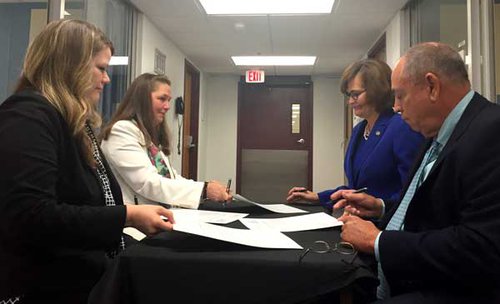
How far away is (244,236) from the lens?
1.01 meters

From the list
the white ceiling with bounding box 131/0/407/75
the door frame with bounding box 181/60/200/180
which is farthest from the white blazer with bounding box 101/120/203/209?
the door frame with bounding box 181/60/200/180

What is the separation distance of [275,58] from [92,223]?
487cm

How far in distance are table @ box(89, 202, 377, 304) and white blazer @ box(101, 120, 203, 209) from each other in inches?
28.1

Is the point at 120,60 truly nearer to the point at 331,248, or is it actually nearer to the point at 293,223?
the point at 293,223

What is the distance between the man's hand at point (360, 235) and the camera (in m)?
0.94

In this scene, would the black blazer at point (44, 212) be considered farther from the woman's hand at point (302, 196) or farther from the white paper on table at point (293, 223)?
the woman's hand at point (302, 196)

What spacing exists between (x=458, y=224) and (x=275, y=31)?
12.0 feet

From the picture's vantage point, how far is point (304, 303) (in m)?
0.86

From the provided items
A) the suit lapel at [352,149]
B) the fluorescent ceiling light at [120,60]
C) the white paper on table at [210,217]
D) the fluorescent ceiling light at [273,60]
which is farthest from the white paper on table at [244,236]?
the fluorescent ceiling light at [273,60]

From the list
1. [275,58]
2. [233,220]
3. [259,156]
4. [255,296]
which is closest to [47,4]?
[233,220]

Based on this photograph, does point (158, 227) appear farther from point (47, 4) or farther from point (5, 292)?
point (47, 4)

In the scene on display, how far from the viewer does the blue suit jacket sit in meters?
1.45

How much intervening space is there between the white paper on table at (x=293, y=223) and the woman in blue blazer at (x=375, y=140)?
320 mm

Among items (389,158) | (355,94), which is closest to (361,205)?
(389,158)
